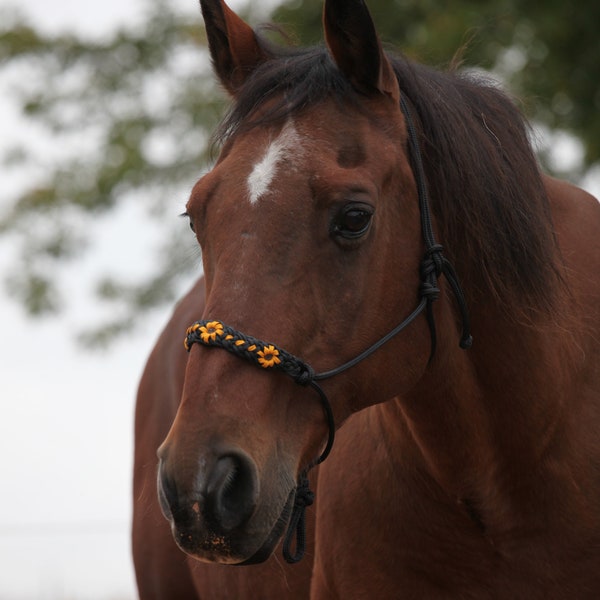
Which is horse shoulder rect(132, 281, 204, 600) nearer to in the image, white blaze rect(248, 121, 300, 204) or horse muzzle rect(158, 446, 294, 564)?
white blaze rect(248, 121, 300, 204)

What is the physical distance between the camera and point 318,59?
3115 millimetres

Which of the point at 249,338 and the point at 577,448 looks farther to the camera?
the point at 577,448

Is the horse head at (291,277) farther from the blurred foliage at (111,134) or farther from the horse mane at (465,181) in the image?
the blurred foliage at (111,134)

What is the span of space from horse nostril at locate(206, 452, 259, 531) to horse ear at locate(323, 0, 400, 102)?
3.81 ft

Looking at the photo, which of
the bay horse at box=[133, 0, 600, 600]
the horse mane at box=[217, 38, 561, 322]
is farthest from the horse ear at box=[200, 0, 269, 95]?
the horse mane at box=[217, 38, 561, 322]

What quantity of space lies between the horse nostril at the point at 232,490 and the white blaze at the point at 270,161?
0.68 metres

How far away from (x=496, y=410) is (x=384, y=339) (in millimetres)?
530

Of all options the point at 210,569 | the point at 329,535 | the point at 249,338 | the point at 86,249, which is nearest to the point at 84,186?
the point at 86,249

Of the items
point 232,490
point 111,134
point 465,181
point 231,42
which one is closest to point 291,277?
point 232,490

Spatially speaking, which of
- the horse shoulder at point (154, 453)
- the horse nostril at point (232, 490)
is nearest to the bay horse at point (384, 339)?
the horse nostril at point (232, 490)

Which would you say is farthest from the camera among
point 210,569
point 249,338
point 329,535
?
point 210,569

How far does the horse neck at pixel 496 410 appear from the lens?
10.5ft

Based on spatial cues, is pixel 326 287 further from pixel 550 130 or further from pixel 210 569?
pixel 550 130

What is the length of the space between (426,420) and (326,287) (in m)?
0.68
